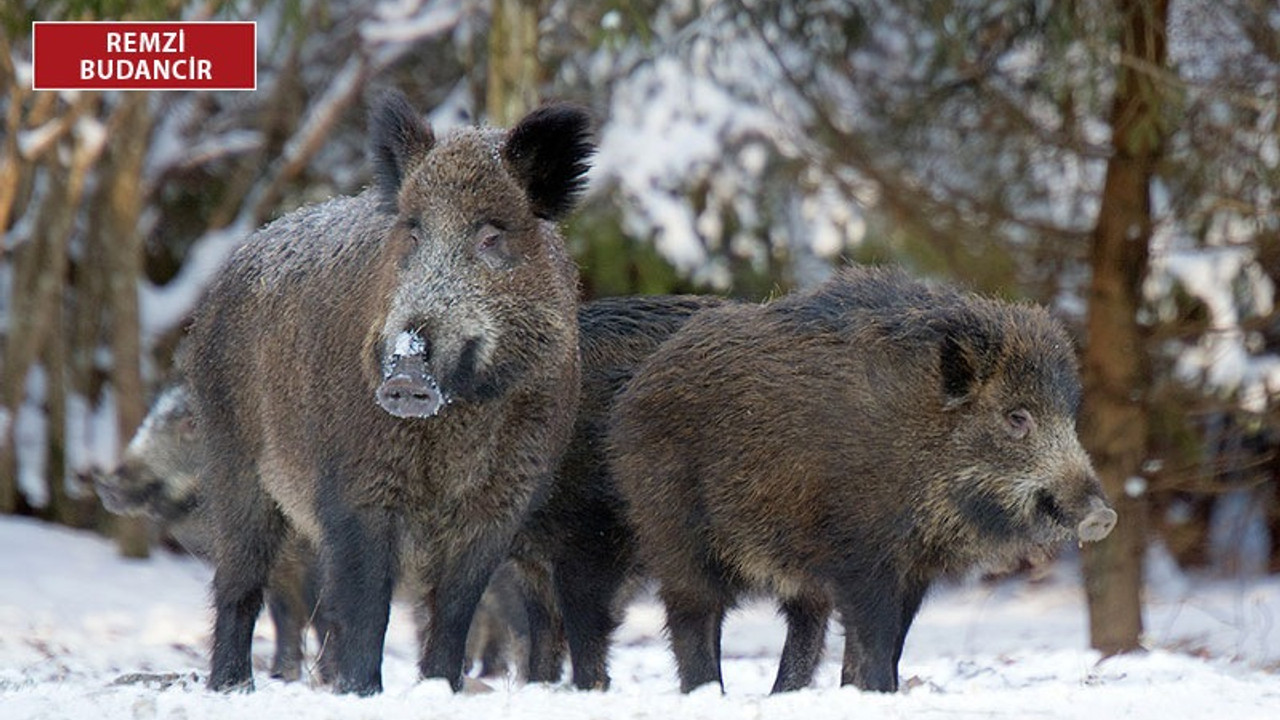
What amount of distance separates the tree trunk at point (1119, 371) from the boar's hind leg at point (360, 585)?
5811mm

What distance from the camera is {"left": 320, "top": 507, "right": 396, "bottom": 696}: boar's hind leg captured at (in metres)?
6.35

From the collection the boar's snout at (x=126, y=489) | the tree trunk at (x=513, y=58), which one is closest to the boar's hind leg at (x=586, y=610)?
the boar's snout at (x=126, y=489)

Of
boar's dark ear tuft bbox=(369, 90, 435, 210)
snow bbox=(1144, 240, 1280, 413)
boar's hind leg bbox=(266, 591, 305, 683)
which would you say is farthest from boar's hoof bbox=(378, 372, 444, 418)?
snow bbox=(1144, 240, 1280, 413)

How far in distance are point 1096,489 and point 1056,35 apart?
4388mm

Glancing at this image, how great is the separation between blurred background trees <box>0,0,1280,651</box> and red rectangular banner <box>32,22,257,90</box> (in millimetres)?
193

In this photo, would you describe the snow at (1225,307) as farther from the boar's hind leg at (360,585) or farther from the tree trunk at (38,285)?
the tree trunk at (38,285)

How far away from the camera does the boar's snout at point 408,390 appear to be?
5797mm

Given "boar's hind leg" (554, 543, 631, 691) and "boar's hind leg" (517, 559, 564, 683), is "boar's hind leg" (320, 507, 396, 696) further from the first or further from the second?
"boar's hind leg" (517, 559, 564, 683)

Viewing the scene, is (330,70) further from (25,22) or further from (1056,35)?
(1056,35)

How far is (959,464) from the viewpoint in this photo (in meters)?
6.66

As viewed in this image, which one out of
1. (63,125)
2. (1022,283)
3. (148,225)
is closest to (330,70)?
(148,225)

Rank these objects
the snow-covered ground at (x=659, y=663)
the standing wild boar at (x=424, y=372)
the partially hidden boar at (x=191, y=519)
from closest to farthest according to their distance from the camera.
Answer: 1. the snow-covered ground at (x=659, y=663)
2. the standing wild boar at (x=424, y=372)
3. the partially hidden boar at (x=191, y=519)

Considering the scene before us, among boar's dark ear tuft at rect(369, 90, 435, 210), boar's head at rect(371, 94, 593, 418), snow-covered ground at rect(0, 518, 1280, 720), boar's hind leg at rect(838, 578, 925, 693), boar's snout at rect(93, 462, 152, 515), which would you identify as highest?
boar's dark ear tuft at rect(369, 90, 435, 210)

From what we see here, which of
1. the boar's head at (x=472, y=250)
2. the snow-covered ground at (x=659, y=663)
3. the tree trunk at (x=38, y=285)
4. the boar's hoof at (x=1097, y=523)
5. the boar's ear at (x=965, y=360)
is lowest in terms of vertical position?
the snow-covered ground at (x=659, y=663)
